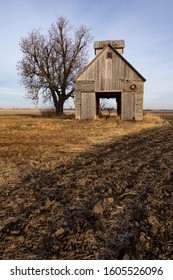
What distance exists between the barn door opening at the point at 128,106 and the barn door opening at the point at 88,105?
277cm

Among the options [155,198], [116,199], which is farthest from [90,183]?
[155,198]

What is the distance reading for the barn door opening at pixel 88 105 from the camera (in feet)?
75.2

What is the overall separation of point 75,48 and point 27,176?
104 feet

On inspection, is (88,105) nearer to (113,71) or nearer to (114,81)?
(114,81)

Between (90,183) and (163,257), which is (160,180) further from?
(163,257)

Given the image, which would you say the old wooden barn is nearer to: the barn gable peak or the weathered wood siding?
the weathered wood siding

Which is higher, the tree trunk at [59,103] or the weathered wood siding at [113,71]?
the weathered wood siding at [113,71]

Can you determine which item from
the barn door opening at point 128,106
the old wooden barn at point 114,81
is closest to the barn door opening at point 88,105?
the old wooden barn at point 114,81

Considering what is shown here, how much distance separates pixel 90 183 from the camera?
214 inches

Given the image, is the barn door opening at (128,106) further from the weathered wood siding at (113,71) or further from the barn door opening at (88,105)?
the barn door opening at (88,105)

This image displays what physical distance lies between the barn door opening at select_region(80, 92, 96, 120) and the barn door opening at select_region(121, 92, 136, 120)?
2770 millimetres

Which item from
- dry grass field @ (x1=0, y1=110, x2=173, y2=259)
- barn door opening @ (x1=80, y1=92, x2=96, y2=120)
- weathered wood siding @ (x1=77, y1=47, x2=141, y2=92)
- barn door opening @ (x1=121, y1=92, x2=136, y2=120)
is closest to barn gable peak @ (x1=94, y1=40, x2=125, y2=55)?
weathered wood siding @ (x1=77, y1=47, x2=141, y2=92)

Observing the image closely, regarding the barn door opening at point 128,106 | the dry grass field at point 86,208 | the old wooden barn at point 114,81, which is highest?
the old wooden barn at point 114,81

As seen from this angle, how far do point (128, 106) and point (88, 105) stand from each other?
12.6 ft
